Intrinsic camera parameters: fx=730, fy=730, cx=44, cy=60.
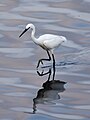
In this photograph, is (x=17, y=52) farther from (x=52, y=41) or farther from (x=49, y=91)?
(x=49, y=91)

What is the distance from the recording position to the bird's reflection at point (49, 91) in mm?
13992

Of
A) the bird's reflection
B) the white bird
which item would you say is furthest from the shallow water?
the white bird

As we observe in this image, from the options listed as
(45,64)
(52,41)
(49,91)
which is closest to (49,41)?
(52,41)

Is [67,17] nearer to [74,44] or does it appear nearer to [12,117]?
[74,44]

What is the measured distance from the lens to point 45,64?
1681 cm

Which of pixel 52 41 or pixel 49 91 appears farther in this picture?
pixel 52 41

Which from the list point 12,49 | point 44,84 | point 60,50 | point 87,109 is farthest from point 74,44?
point 87,109

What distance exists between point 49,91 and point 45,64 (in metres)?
2.12

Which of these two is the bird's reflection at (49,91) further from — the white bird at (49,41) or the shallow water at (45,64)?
the white bird at (49,41)

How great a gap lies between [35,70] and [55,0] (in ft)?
25.1

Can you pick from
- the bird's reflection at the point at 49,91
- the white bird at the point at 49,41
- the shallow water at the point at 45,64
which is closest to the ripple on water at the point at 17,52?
the shallow water at the point at 45,64

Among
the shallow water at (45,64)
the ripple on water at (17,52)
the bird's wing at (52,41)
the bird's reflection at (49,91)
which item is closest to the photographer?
the shallow water at (45,64)

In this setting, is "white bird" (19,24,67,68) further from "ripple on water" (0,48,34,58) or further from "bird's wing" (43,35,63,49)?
"ripple on water" (0,48,34,58)

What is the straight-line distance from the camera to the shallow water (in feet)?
44.2
